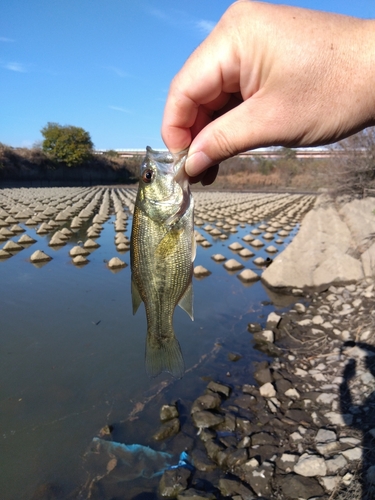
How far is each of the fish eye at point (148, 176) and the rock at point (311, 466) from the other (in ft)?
11.8

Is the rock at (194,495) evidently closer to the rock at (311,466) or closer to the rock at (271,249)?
the rock at (311,466)

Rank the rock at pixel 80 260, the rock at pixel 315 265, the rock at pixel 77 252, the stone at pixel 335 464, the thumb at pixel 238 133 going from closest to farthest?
Answer: the thumb at pixel 238 133, the stone at pixel 335 464, the rock at pixel 315 265, the rock at pixel 80 260, the rock at pixel 77 252

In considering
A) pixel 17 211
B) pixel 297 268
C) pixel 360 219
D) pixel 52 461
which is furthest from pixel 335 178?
pixel 52 461

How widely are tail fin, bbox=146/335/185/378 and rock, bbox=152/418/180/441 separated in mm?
3020

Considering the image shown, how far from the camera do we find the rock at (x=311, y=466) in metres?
4.04

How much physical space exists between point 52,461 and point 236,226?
18845 millimetres

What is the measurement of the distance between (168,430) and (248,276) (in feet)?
24.4

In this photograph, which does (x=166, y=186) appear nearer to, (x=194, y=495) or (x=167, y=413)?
(x=194, y=495)

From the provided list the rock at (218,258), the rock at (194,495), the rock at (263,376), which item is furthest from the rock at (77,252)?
the rock at (194,495)

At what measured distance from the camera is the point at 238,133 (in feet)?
6.65

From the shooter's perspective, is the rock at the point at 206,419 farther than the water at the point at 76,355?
Yes

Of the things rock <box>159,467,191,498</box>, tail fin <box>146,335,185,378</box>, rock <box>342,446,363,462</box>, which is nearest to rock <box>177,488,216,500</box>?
rock <box>159,467,191,498</box>

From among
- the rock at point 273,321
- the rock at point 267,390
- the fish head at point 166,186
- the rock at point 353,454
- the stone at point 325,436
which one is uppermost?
the fish head at point 166,186

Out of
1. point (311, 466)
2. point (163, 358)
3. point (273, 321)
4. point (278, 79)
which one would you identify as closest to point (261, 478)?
point (311, 466)
